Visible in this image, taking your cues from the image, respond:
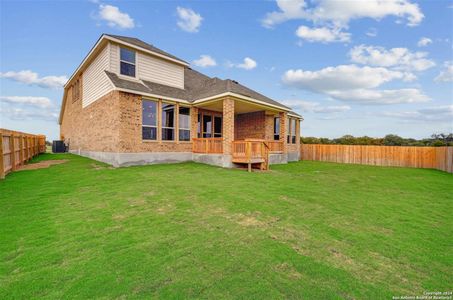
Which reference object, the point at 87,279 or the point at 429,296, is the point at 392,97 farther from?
the point at 87,279

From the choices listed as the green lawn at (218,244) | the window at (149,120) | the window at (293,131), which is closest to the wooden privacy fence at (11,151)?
the green lawn at (218,244)

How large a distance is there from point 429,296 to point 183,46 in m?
21.8

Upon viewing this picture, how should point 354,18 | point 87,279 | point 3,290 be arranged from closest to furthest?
point 3,290
point 87,279
point 354,18

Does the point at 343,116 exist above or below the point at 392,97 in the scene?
below

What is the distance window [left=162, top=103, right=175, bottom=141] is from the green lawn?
6661 millimetres

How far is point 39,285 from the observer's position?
2.29 metres

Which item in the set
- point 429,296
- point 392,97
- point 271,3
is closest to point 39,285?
point 429,296

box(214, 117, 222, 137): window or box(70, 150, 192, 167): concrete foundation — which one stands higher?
box(214, 117, 222, 137): window

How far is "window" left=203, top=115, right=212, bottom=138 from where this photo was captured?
50.2 feet

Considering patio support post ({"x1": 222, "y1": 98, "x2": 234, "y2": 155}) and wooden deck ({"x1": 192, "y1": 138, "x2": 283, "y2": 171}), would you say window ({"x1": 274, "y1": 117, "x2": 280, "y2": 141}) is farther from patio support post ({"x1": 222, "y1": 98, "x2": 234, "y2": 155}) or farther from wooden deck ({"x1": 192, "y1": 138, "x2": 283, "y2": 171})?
patio support post ({"x1": 222, "y1": 98, "x2": 234, "y2": 155})

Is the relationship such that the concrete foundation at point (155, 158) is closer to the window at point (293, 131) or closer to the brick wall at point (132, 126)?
the brick wall at point (132, 126)

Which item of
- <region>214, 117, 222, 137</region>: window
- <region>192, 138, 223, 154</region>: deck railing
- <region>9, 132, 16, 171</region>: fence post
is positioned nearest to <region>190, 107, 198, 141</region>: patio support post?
<region>192, 138, 223, 154</region>: deck railing

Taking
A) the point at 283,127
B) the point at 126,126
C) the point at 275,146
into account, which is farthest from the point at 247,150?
the point at 126,126

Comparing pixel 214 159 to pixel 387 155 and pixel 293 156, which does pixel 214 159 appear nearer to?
pixel 293 156
